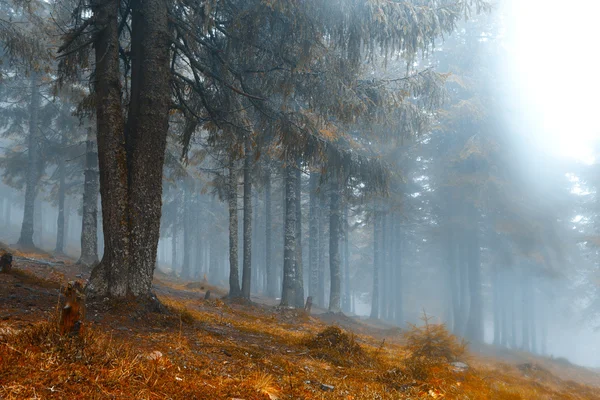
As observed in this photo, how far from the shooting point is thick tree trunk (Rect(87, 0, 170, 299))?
639 cm

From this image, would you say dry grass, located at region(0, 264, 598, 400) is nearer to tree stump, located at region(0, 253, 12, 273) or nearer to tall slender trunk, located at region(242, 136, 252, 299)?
tree stump, located at region(0, 253, 12, 273)

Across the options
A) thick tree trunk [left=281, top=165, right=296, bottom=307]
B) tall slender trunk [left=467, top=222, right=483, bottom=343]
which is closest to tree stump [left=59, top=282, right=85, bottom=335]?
thick tree trunk [left=281, top=165, right=296, bottom=307]

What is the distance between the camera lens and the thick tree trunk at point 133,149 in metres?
6.39

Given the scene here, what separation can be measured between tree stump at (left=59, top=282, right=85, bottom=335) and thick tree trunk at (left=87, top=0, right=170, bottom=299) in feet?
9.36

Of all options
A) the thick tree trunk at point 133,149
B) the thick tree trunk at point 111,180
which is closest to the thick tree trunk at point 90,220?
the thick tree trunk at point 133,149

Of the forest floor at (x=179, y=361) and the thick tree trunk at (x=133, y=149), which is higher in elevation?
the thick tree trunk at (x=133, y=149)

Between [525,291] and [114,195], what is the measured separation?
34.5 m

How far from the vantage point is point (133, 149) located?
22.0ft

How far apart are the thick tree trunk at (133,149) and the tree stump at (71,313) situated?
9.36ft

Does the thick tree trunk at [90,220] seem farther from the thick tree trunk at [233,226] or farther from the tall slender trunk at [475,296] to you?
the tall slender trunk at [475,296]

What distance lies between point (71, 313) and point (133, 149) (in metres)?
3.77

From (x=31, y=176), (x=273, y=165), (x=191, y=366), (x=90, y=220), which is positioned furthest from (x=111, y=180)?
(x=31, y=176)

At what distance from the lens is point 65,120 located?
2112 cm

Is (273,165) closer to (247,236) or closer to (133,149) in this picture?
(247,236)
